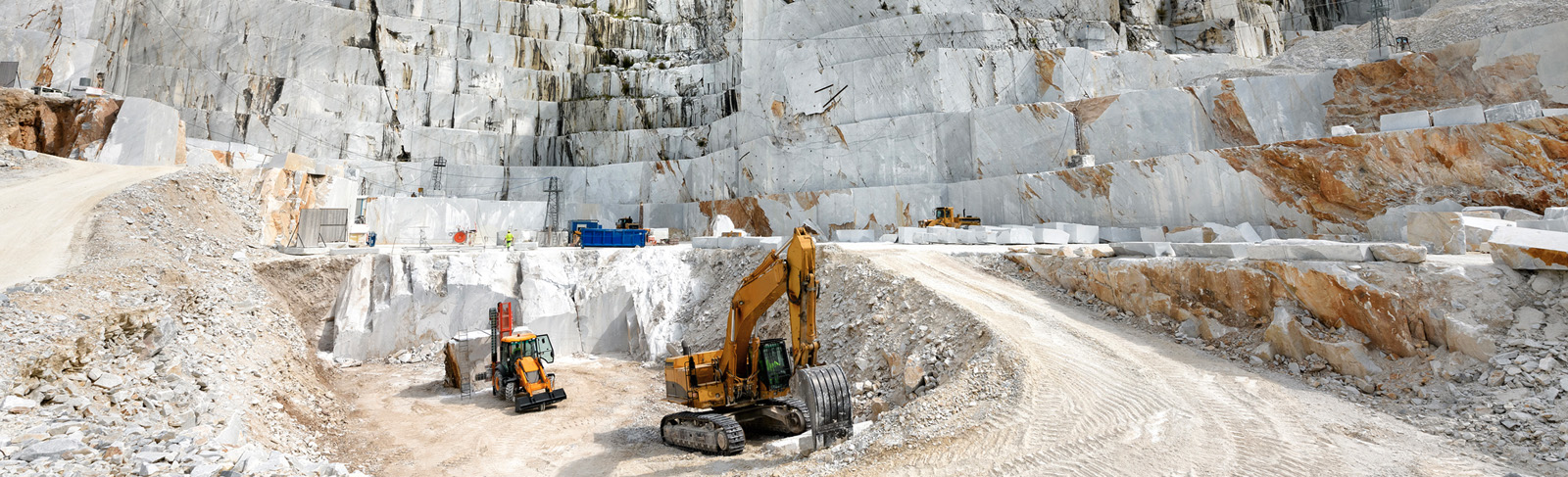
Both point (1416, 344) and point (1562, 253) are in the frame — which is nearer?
point (1562, 253)

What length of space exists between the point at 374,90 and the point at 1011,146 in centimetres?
3453

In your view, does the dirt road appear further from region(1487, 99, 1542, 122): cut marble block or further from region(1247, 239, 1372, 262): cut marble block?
region(1487, 99, 1542, 122): cut marble block

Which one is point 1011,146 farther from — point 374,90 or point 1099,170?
point 374,90

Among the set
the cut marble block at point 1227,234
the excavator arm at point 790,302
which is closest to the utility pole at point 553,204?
the excavator arm at point 790,302

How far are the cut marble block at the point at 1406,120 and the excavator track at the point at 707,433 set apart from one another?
19702mm

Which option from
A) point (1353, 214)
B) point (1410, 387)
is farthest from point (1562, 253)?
point (1353, 214)

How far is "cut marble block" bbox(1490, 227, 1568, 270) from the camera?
29.1 feet

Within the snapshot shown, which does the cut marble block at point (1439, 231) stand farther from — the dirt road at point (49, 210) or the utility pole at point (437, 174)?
the utility pole at point (437, 174)

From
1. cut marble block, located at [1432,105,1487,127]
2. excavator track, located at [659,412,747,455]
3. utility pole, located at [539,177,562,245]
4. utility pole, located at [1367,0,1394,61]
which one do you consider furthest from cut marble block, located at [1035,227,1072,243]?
utility pole, located at [539,177,562,245]

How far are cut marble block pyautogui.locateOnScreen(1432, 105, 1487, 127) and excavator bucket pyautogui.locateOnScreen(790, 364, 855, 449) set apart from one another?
18.9 metres

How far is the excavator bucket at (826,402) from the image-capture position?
919cm

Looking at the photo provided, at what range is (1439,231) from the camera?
12.0 m

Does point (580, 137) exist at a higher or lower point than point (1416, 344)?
higher

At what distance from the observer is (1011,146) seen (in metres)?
28.1
